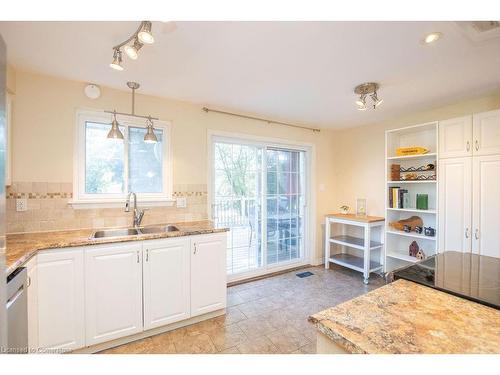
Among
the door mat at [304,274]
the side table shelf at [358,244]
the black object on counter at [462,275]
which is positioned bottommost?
the door mat at [304,274]

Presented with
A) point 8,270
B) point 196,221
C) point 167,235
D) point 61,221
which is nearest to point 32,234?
point 61,221

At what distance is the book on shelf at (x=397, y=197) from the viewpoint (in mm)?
3039

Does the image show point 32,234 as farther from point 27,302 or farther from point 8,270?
point 8,270

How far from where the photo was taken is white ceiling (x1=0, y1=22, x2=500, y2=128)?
1.46m

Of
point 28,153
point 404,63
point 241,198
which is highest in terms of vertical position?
point 404,63

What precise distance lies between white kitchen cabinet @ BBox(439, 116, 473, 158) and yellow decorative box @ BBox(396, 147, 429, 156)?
0.78 ft

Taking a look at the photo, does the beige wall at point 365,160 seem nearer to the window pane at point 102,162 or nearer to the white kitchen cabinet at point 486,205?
the white kitchen cabinet at point 486,205

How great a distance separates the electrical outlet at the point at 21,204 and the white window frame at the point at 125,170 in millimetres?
308

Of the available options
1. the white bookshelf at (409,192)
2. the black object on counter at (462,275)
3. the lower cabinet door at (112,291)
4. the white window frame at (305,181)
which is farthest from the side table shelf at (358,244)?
the lower cabinet door at (112,291)

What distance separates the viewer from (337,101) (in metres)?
2.71

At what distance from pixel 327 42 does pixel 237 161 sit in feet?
6.22
